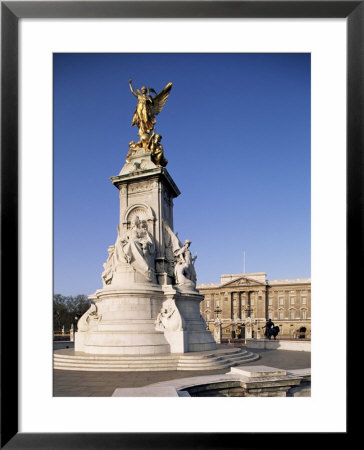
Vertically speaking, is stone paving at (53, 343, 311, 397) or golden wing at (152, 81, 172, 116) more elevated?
golden wing at (152, 81, 172, 116)

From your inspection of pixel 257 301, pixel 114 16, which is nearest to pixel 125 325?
pixel 114 16

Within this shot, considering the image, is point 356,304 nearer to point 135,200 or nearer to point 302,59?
point 302,59

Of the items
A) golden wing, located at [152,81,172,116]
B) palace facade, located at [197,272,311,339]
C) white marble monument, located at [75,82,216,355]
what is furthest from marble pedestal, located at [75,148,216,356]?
palace facade, located at [197,272,311,339]

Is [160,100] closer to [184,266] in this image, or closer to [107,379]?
[184,266]

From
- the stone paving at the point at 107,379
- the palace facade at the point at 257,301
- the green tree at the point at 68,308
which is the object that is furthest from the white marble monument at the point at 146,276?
the palace facade at the point at 257,301

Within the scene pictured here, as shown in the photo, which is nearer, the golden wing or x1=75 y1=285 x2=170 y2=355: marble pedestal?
x1=75 y1=285 x2=170 y2=355: marble pedestal

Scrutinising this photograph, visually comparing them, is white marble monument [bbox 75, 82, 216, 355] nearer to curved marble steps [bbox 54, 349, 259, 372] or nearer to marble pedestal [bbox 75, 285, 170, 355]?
marble pedestal [bbox 75, 285, 170, 355]

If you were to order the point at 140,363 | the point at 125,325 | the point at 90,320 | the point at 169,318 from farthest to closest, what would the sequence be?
the point at 90,320 < the point at 169,318 < the point at 125,325 < the point at 140,363

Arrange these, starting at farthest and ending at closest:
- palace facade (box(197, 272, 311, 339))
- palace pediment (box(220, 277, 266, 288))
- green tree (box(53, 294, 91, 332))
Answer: palace pediment (box(220, 277, 266, 288)) → palace facade (box(197, 272, 311, 339)) → green tree (box(53, 294, 91, 332))
